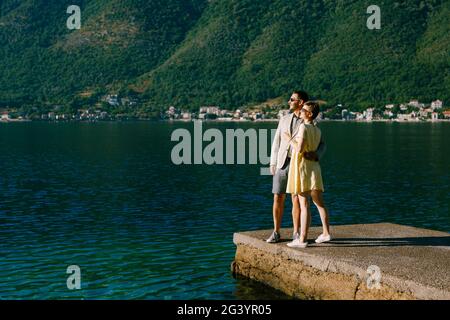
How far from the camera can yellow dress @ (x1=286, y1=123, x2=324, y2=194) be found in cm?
1409

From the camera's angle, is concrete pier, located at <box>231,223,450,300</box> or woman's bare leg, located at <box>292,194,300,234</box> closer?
concrete pier, located at <box>231,223,450,300</box>

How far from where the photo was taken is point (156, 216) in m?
29.7

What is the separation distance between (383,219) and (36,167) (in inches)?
1491

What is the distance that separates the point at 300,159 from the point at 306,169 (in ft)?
0.73

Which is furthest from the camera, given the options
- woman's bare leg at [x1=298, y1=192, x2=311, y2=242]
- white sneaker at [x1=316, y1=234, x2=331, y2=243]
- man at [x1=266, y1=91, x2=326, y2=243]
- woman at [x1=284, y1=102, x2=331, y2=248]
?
white sneaker at [x1=316, y1=234, x2=331, y2=243]

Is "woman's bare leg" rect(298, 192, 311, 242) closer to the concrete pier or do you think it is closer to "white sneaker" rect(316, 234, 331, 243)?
the concrete pier

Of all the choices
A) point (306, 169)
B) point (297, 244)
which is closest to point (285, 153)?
point (306, 169)

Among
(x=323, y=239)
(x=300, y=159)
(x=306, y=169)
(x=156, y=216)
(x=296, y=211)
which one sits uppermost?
(x=300, y=159)

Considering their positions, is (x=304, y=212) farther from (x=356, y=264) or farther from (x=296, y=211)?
(x=356, y=264)

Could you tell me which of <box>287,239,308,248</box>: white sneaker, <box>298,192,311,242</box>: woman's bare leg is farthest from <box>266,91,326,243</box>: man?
<box>298,192,311,242</box>: woman's bare leg

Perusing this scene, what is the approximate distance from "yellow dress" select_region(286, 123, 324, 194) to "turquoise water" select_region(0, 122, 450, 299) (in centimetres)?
241

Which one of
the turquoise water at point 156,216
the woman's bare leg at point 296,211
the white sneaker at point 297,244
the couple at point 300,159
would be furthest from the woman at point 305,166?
the turquoise water at point 156,216
